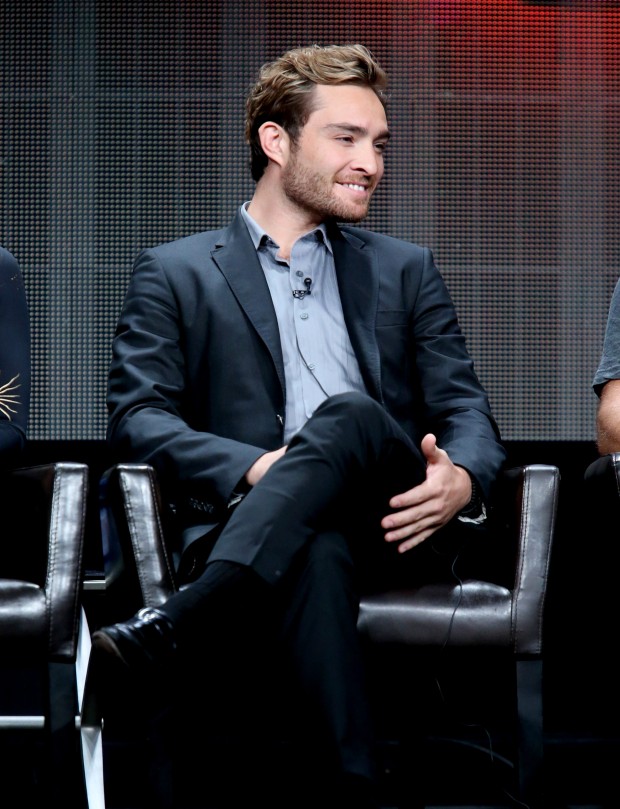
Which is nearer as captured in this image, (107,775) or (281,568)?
(281,568)

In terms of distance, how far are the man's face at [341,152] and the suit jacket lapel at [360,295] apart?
0.08 metres

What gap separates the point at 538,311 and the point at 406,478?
121cm

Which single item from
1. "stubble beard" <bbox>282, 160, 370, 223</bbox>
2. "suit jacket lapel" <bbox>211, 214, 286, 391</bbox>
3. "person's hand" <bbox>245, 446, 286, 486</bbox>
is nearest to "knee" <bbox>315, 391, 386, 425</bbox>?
"person's hand" <bbox>245, 446, 286, 486</bbox>

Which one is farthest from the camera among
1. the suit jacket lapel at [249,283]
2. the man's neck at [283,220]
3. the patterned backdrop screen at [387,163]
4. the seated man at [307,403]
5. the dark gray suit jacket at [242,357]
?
the patterned backdrop screen at [387,163]

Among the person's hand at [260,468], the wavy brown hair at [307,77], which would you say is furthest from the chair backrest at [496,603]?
the wavy brown hair at [307,77]

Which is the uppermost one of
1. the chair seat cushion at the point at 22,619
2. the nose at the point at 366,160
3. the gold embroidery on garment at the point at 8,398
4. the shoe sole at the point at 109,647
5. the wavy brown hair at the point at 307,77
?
the wavy brown hair at the point at 307,77

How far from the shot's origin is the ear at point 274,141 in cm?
259

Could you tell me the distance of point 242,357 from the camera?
2340mm

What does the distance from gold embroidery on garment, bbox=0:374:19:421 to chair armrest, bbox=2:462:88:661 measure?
22 cm

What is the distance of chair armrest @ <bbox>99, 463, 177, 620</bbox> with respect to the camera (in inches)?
78.8

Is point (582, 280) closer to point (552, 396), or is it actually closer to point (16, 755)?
point (552, 396)

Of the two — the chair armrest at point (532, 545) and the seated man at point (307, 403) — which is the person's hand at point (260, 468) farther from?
the chair armrest at point (532, 545)

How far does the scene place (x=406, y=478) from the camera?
1.97m

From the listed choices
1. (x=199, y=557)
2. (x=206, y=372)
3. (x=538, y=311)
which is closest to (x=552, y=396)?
(x=538, y=311)
